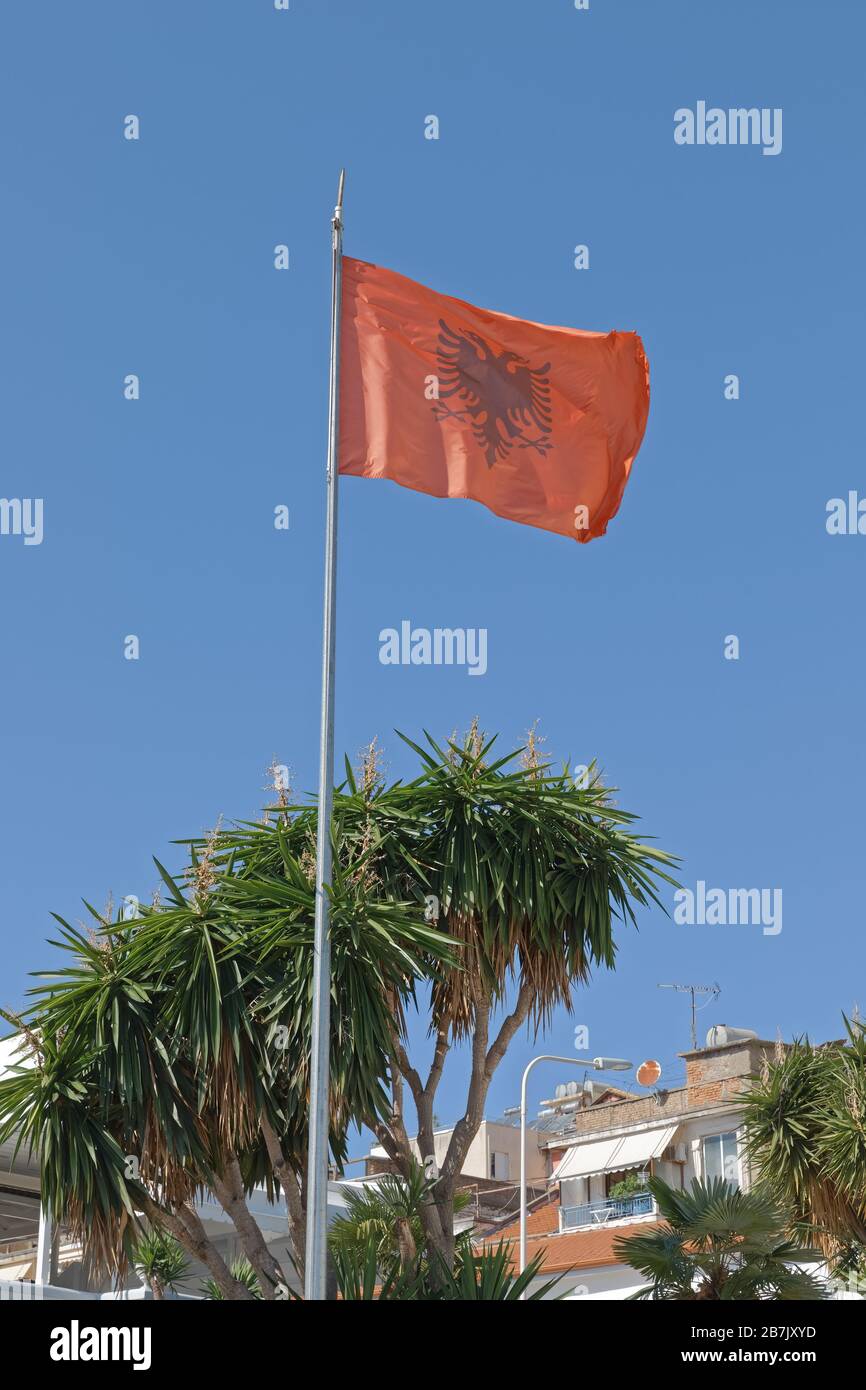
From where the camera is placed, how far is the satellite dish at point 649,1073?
49.6 metres

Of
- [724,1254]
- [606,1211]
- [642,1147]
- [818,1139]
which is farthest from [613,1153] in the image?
[724,1254]

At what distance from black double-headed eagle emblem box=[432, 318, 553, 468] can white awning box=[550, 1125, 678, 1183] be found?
31.0 m

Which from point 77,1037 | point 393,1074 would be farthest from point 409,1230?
point 77,1037

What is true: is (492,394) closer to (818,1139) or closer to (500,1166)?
(818,1139)

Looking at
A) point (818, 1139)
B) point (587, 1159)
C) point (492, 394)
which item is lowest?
point (587, 1159)

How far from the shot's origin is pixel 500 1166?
72.0 meters

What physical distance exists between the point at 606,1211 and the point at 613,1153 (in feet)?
5.38

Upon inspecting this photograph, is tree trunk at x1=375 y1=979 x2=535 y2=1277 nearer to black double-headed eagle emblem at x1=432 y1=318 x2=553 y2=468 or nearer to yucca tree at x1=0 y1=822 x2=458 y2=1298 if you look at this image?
yucca tree at x1=0 y1=822 x2=458 y2=1298

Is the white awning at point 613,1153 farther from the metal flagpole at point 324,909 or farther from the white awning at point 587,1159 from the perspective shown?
the metal flagpole at point 324,909

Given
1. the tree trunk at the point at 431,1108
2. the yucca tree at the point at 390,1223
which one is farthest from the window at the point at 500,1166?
the tree trunk at the point at 431,1108

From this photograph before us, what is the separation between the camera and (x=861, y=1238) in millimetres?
23891

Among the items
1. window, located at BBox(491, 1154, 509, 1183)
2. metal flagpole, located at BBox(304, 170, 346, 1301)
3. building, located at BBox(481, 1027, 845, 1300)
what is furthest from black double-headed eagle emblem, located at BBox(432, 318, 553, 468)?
window, located at BBox(491, 1154, 509, 1183)
